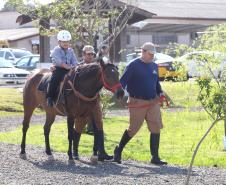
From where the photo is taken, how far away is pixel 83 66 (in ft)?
41.5

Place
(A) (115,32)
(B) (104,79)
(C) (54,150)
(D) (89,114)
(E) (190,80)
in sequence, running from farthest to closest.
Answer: (A) (115,32)
(C) (54,150)
(D) (89,114)
(B) (104,79)
(E) (190,80)

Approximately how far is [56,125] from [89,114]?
7.44 metres

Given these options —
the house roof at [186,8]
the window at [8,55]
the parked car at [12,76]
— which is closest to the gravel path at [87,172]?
the parked car at [12,76]

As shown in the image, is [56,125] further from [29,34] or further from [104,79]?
[29,34]

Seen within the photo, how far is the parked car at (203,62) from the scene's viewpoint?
9992 mm

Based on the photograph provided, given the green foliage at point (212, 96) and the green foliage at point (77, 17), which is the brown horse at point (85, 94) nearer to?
the green foliage at point (212, 96)

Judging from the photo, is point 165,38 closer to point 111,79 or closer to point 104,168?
point 111,79

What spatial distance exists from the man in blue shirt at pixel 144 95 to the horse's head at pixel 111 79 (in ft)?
1.01

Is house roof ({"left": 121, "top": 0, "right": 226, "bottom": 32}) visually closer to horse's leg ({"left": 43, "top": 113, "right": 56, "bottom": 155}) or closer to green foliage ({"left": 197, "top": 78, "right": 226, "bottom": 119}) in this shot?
horse's leg ({"left": 43, "top": 113, "right": 56, "bottom": 155})

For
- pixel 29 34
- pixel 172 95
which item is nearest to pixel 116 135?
pixel 172 95

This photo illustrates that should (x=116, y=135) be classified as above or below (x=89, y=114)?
below

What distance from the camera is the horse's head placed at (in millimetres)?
11762

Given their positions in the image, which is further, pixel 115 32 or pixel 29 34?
pixel 29 34

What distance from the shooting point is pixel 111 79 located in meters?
11.9
